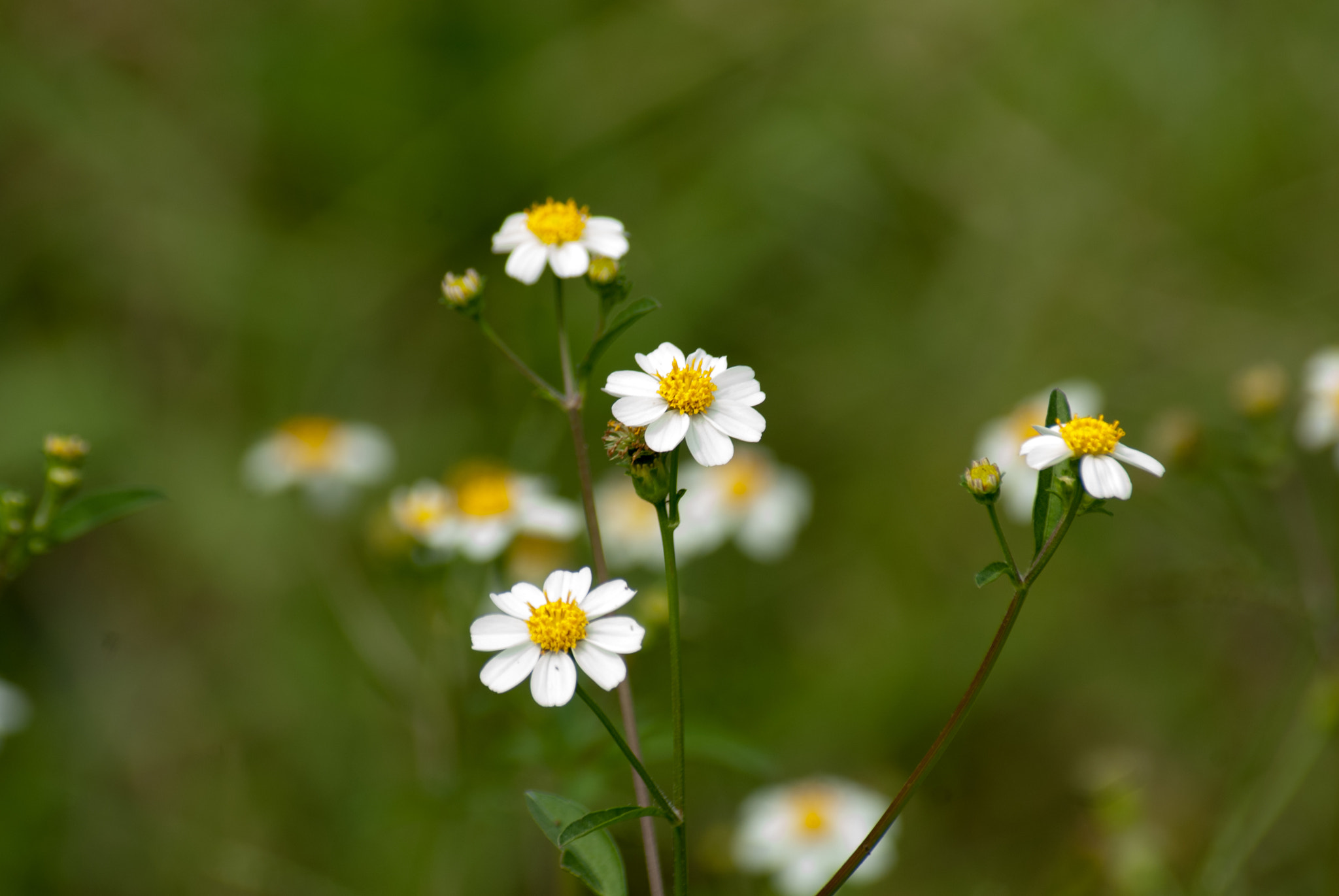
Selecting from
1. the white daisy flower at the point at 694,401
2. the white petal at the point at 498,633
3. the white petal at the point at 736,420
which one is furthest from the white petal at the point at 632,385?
the white petal at the point at 498,633

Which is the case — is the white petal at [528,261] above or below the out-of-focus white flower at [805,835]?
above

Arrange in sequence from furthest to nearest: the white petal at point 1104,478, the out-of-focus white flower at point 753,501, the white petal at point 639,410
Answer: the out-of-focus white flower at point 753,501, the white petal at point 639,410, the white petal at point 1104,478

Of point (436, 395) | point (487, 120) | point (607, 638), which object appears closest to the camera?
point (607, 638)

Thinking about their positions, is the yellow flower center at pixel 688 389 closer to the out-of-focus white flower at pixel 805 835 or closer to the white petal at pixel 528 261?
the white petal at pixel 528 261

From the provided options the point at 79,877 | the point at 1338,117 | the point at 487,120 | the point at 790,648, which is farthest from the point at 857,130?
the point at 79,877

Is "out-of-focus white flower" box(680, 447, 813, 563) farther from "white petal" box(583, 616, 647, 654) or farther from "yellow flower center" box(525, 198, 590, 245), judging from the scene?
"white petal" box(583, 616, 647, 654)

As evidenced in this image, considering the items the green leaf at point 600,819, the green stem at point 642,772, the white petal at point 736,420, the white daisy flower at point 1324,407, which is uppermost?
the white daisy flower at point 1324,407

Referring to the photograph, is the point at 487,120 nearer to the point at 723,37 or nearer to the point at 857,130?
the point at 723,37

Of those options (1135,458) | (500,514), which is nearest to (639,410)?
(1135,458)
